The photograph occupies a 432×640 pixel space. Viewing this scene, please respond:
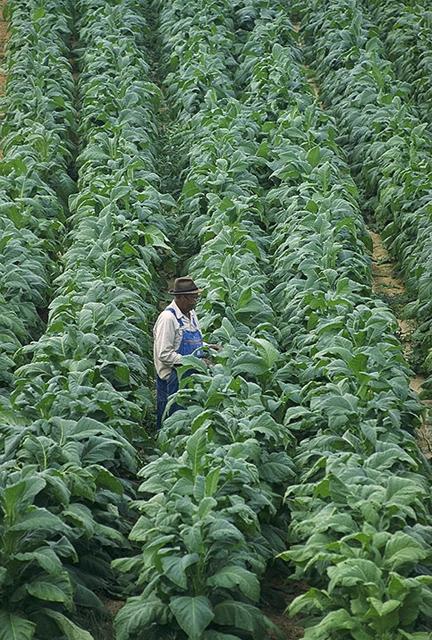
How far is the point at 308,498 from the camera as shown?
834 centimetres

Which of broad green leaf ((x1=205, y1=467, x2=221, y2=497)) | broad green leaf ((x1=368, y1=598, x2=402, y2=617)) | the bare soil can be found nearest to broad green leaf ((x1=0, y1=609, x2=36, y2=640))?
broad green leaf ((x1=205, y1=467, x2=221, y2=497))

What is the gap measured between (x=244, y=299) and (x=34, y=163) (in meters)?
4.09

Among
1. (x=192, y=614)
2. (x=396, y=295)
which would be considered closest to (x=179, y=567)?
(x=192, y=614)

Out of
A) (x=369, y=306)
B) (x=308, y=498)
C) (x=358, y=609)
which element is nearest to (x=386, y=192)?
(x=369, y=306)

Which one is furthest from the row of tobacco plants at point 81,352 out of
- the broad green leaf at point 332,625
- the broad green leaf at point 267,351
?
the broad green leaf at point 332,625

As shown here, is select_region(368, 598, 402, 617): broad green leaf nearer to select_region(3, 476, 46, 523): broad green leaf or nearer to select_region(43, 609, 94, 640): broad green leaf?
select_region(43, 609, 94, 640): broad green leaf

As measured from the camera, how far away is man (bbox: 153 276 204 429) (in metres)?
10.2

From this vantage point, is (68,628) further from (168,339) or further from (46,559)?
(168,339)

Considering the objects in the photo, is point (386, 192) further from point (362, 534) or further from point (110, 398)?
point (362, 534)

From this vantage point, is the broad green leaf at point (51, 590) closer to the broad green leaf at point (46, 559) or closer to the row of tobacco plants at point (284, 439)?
the broad green leaf at point (46, 559)

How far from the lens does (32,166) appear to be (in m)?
14.3

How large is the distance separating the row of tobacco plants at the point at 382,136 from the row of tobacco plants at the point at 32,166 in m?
3.26

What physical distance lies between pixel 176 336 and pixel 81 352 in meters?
0.73

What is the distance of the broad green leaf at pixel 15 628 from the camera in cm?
742
